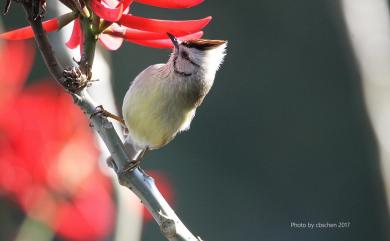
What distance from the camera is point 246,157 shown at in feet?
8.86

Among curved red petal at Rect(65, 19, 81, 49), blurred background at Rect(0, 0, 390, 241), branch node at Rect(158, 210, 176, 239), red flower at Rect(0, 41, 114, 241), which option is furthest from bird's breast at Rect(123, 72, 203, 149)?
blurred background at Rect(0, 0, 390, 241)

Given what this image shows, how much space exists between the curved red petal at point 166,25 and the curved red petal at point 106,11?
0.14 feet

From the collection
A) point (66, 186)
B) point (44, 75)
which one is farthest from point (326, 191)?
point (66, 186)

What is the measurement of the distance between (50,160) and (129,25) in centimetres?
67

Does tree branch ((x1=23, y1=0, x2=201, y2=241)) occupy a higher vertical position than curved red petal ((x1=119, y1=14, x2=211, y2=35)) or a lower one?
lower

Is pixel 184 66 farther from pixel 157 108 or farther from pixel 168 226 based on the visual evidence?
pixel 168 226

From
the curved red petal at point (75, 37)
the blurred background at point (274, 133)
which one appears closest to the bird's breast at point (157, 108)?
the curved red petal at point (75, 37)

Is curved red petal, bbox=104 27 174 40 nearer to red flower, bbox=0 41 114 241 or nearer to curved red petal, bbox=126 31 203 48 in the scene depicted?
curved red petal, bbox=126 31 203 48

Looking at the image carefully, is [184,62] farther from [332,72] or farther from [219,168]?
[332,72]

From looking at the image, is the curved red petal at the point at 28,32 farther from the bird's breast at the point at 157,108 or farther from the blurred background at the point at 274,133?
the blurred background at the point at 274,133

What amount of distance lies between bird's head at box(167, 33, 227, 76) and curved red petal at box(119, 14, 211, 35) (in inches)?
15.0

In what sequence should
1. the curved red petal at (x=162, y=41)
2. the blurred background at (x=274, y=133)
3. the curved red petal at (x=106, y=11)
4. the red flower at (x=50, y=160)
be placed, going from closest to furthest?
the curved red petal at (x=106, y=11) → the curved red petal at (x=162, y=41) → the red flower at (x=50, y=160) → the blurred background at (x=274, y=133)

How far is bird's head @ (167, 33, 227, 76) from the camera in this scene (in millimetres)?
1142

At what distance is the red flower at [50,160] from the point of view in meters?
1.25
